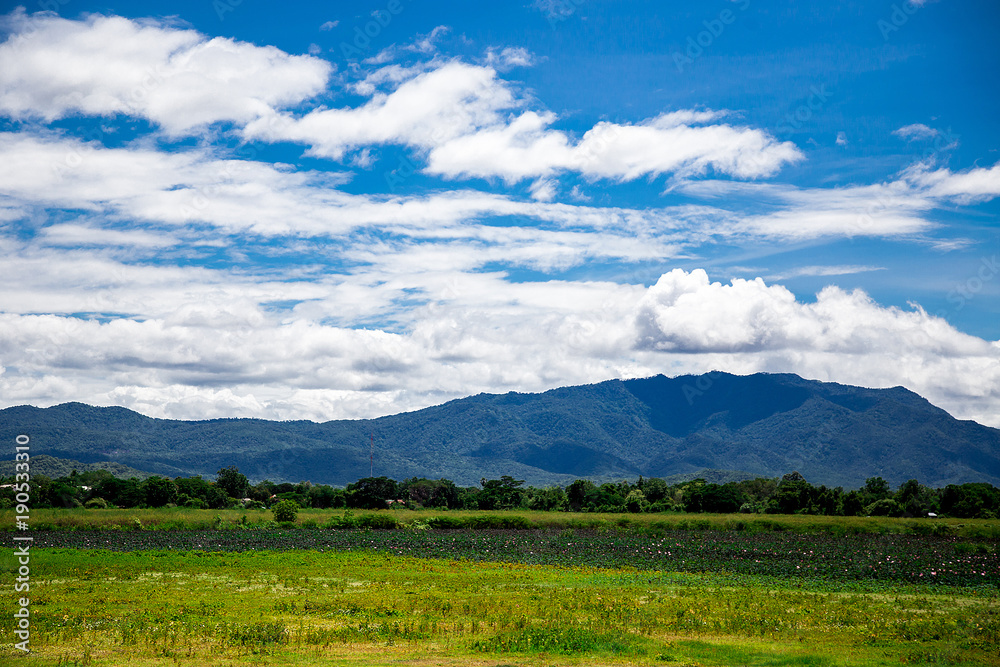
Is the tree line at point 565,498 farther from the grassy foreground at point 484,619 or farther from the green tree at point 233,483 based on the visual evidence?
the grassy foreground at point 484,619

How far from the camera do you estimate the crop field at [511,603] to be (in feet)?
63.1

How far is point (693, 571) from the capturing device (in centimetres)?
3609

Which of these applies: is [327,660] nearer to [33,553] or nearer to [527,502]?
[33,553]

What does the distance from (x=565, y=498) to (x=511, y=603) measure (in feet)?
205

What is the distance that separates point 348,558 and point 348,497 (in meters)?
48.9

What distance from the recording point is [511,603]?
26000 mm

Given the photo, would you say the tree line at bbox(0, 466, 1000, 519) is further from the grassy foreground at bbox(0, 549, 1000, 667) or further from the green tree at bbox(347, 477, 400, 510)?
the grassy foreground at bbox(0, 549, 1000, 667)

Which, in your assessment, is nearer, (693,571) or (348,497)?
(693,571)

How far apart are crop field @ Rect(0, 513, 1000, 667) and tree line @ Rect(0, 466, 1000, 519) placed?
2463 centimetres

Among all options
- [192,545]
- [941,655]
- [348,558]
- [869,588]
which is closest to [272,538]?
[192,545]

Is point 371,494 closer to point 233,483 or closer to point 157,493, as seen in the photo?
point 233,483

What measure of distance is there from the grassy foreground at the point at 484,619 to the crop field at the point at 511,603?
9 centimetres

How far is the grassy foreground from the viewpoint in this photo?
745 inches

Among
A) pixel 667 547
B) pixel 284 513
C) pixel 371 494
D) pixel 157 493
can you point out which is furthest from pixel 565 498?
pixel 157 493
